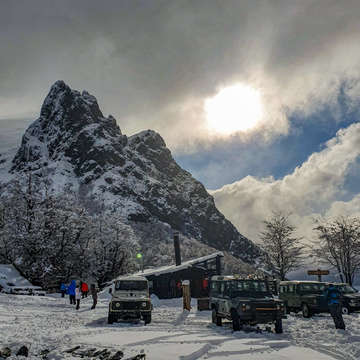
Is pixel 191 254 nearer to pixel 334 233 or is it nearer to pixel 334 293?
pixel 334 233

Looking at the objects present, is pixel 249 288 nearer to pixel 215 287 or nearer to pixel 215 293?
pixel 215 293

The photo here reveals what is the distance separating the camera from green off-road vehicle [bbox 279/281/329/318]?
1780 cm

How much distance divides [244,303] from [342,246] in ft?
130

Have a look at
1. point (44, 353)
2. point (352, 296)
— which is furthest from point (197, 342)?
point (352, 296)

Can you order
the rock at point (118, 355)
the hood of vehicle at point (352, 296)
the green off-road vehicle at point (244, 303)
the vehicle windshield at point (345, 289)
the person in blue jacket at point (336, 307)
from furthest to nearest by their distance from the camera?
1. the vehicle windshield at point (345, 289)
2. the hood of vehicle at point (352, 296)
3. the person in blue jacket at point (336, 307)
4. the green off-road vehicle at point (244, 303)
5. the rock at point (118, 355)

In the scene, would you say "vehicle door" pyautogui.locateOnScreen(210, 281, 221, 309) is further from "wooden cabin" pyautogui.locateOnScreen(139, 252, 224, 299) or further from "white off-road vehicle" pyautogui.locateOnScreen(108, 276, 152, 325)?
"wooden cabin" pyautogui.locateOnScreen(139, 252, 224, 299)

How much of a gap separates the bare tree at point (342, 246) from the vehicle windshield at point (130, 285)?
36.2 m

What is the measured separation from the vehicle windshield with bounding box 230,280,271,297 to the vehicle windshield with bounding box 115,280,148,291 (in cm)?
495

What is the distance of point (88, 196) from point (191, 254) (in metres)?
71.8

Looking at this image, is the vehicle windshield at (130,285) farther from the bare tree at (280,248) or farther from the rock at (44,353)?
the bare tree at (280,248)

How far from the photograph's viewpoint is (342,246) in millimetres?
47531

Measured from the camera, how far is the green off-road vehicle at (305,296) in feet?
58.4

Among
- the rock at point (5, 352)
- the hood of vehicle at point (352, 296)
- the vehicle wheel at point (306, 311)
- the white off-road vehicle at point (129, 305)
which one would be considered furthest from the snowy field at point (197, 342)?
the hood of vehicle at point (352, 296)

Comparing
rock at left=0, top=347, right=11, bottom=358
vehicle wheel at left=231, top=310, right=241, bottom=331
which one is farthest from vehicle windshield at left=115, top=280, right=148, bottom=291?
rock at left=0, top=347, right=11, bottom=358
